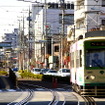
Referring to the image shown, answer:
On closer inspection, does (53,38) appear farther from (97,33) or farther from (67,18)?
(97,33)

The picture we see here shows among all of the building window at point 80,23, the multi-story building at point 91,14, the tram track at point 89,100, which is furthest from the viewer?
the building window at point 80,23

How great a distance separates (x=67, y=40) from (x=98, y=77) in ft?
192

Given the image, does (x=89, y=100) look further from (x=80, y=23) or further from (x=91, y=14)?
(x=80, y=23)

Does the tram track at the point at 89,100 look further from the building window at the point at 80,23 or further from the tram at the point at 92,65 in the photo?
the building window at the point at 80,23

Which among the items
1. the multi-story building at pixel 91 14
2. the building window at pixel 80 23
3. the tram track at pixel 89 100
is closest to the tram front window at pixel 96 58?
the tram track at pixel 89 100

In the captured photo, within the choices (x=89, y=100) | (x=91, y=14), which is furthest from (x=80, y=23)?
(x=89, y=100)

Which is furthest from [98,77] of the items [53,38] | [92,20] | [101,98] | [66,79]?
[53,38]

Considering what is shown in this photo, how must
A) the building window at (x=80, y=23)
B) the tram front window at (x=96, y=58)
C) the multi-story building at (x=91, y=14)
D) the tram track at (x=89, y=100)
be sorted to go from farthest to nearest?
1. the building window at (x=80, y=23)
2. the multi-story building at (x=91, y=14)
3. the tram front window at (x=96, y=58)
4. the tram track at (x=89, y=100)

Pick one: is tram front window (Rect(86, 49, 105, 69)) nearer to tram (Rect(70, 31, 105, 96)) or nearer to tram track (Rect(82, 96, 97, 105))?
tram (Rect(70, 31, 105, 96))

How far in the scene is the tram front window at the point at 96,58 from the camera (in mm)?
22641

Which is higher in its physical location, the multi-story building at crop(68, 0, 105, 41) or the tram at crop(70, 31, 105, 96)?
the multi-story building at crop(68, 0, 105, 41)

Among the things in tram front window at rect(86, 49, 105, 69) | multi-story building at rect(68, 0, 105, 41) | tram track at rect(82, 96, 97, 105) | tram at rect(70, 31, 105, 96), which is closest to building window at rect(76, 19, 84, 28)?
multi-story building at rect(68, 0, 105, 41)

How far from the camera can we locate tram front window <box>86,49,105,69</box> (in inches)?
891

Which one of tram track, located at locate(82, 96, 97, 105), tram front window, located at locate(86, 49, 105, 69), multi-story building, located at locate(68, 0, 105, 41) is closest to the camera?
tram track, located at locate(82, 96, 97, 105)
